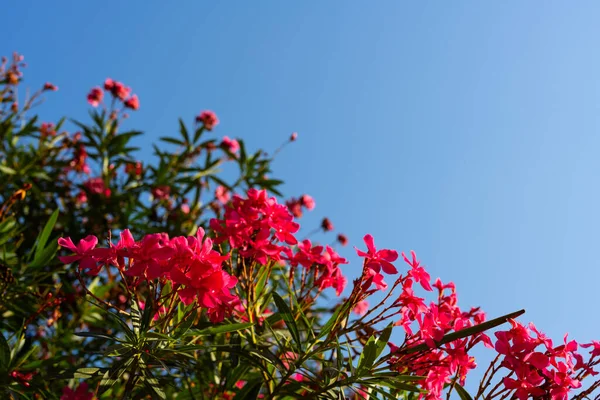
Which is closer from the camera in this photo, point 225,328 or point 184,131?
point 225,328

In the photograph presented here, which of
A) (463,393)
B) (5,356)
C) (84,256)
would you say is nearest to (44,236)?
(5,356)

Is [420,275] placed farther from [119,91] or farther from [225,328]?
[119,91]

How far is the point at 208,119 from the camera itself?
375cm

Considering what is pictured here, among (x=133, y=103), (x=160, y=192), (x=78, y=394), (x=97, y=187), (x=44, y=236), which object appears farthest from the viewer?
(x=133, y=103)

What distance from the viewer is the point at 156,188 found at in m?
3.13

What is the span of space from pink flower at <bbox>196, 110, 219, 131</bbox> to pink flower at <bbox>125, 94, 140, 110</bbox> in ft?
1.46

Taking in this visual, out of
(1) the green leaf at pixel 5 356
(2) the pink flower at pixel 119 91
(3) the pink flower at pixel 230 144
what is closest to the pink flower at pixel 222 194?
(3) the pink flower at pixel 230 144

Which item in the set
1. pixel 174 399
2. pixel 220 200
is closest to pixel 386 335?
pixel 174 399

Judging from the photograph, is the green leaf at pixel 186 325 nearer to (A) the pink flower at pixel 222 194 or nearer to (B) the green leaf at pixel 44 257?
(B) the green leaf at pixel 44 257

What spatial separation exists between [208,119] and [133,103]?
1.80ft

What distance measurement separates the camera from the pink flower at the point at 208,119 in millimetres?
3746

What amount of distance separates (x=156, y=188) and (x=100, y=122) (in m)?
0.66

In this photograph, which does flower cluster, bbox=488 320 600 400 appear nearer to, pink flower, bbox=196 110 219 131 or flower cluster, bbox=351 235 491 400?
flower cluster, bbox=351 235 491 400

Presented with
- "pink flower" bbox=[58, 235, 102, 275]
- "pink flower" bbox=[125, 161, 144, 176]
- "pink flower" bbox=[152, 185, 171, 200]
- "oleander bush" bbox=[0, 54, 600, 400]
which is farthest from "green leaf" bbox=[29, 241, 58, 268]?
"pink flower" bbox=[125, 161, 144, 176]
